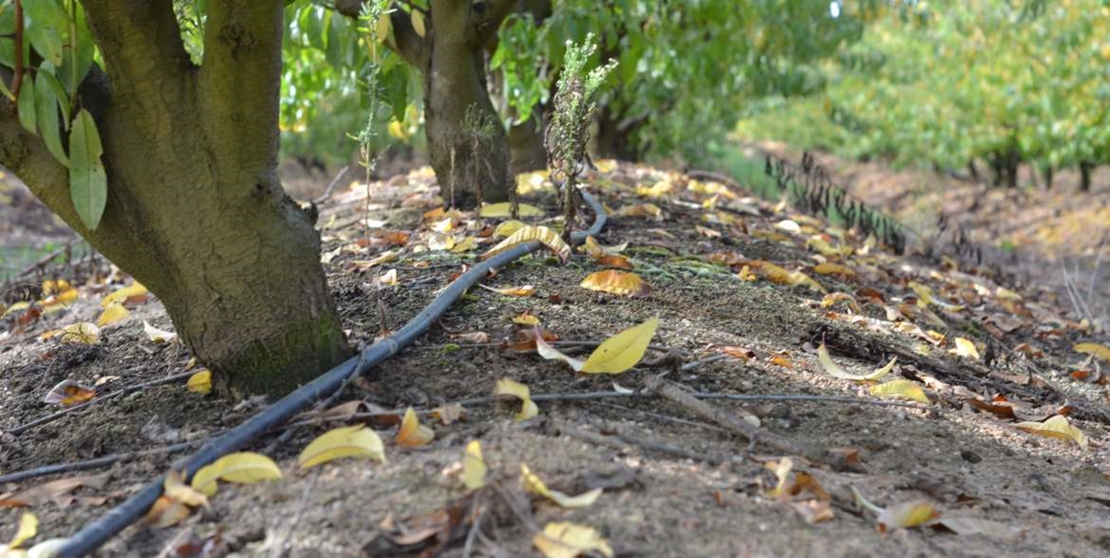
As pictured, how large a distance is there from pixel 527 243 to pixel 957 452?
4.90 feet

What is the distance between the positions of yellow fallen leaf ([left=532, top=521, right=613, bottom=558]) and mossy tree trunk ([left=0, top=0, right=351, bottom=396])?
87 centimetres

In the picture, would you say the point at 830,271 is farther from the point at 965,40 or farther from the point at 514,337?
the point at 965,40

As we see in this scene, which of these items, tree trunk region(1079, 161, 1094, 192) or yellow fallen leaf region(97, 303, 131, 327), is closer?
yellow fallen leaf region(97, 303, 131, 327)

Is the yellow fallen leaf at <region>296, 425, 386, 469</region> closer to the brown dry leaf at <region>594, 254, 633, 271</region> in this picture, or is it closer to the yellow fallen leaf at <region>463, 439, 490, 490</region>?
the yellow fallen leaf at <region>463, 439, 490, 490</region>

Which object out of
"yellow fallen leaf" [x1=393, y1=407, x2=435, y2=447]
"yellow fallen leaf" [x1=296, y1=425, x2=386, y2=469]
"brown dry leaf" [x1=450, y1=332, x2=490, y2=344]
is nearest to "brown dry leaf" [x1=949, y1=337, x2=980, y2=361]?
"brown dry leaf" [x1=450, y1=332, x2=490, y2=344]

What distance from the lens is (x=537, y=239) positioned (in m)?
3.52

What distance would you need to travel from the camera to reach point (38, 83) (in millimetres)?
2137

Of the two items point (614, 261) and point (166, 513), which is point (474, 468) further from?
point (614, 261)

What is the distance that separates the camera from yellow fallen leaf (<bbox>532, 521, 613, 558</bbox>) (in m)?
1.66

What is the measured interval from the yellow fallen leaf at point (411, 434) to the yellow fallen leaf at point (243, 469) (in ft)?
0.73

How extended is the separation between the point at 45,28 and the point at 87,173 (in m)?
0.30

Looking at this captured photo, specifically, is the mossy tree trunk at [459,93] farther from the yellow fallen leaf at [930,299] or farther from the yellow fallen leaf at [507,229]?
the yellow fallen leaf at [930,299]

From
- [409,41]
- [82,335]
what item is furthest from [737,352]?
[409,41]

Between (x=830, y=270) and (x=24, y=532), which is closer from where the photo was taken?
(x=24, y=532)
